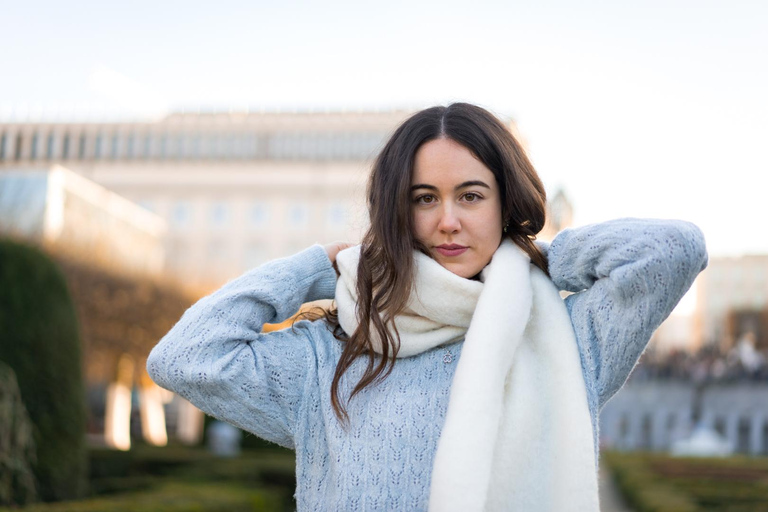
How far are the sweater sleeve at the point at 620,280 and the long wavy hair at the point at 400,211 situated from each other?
16cm

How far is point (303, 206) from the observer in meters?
50.1

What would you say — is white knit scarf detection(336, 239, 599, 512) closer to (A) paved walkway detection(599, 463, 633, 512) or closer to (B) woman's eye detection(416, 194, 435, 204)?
(B) woman's eye detection(416, 194, 435, 204)

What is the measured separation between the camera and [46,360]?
22.3 feet

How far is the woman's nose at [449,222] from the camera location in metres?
2.09

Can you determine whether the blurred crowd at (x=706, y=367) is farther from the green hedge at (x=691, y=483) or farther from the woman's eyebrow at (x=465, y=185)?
the woman's eyebrow at (x=465, y=185)

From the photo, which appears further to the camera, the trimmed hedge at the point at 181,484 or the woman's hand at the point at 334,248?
the trimmed hedge at the point at 181,484

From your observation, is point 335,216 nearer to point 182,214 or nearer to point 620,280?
point 182,214

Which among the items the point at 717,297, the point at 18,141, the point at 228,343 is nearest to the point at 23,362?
the point at 228,343

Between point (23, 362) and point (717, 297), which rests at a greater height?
point (23, 362)

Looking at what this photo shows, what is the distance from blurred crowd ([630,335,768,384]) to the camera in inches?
1142

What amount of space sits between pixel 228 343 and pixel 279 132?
167 ft

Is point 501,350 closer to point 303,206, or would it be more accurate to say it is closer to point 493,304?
point 493,304

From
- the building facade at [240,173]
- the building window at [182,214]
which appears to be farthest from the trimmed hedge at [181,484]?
the building window at [182,214]

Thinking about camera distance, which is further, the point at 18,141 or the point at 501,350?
the point at 18,141
